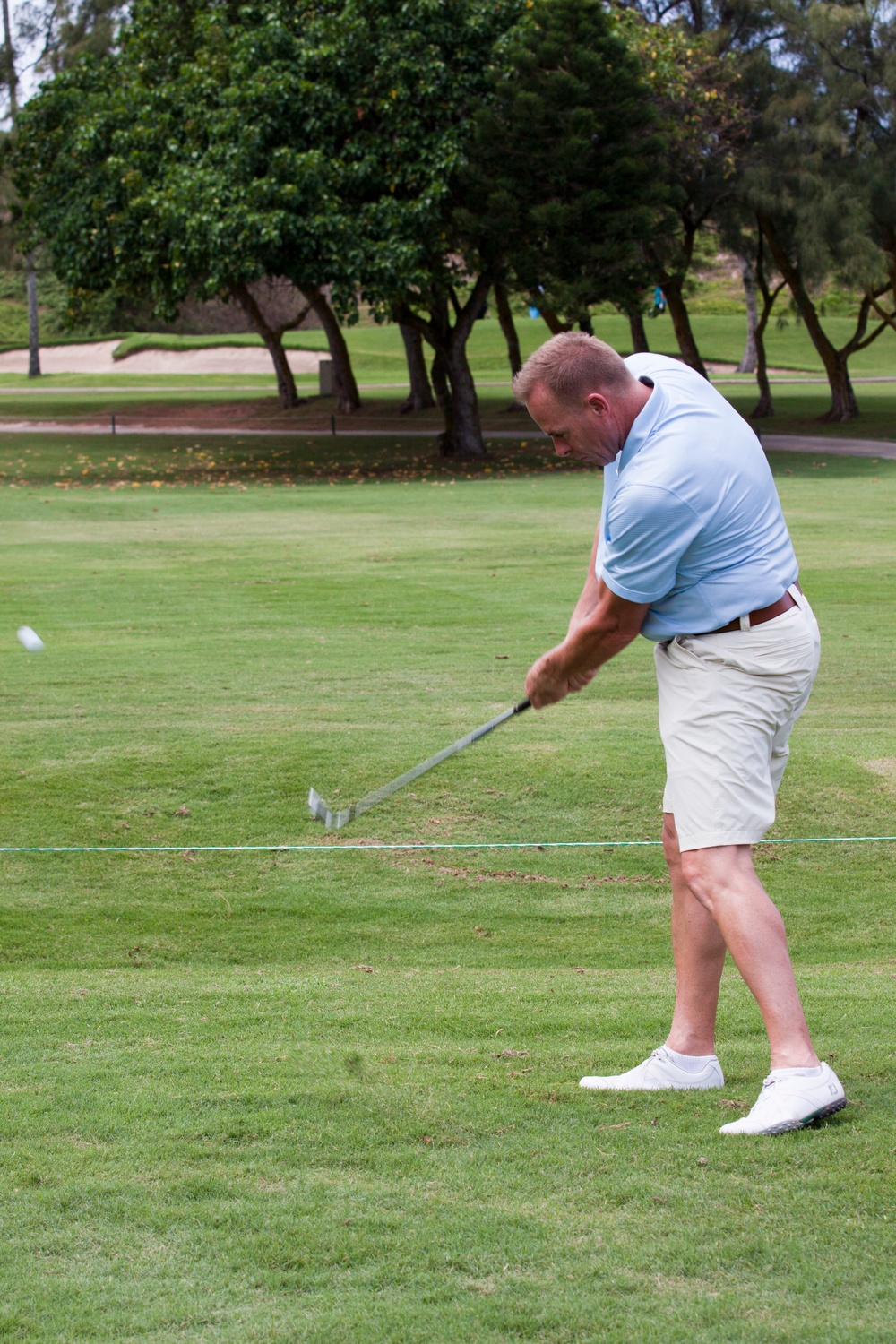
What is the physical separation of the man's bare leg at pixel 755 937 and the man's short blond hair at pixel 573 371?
3.96 feet

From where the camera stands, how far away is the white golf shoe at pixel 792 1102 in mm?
3330

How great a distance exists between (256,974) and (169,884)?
118cm

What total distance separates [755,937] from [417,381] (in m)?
40.5

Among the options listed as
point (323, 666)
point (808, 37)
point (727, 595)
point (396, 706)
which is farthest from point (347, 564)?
point (808, 37)

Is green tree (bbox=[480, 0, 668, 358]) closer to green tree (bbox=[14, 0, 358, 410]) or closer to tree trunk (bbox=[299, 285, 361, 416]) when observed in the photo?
green tree (bbox=[14, 0, 358, 410])

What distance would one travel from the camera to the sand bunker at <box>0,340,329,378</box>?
62875 mm

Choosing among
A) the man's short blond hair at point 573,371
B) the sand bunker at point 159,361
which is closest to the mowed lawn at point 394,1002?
the man's short blond hair at point 573,371

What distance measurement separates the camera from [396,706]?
29.6 feet

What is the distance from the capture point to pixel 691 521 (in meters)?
3.50

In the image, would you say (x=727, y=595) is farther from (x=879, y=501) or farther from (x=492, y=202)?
(x=492, y=202)

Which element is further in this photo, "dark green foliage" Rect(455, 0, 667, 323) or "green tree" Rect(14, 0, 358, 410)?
"green tree" Rect(14, 0, 358, 410)

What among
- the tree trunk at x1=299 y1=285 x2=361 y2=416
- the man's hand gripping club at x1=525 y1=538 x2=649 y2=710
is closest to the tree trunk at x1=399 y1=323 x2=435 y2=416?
the tree trunk at x1=299 y1=285 x2=361 y2=416

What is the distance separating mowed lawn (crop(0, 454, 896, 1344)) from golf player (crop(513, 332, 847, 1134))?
462mm

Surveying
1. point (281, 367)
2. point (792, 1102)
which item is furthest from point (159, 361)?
point (792, 1102)
